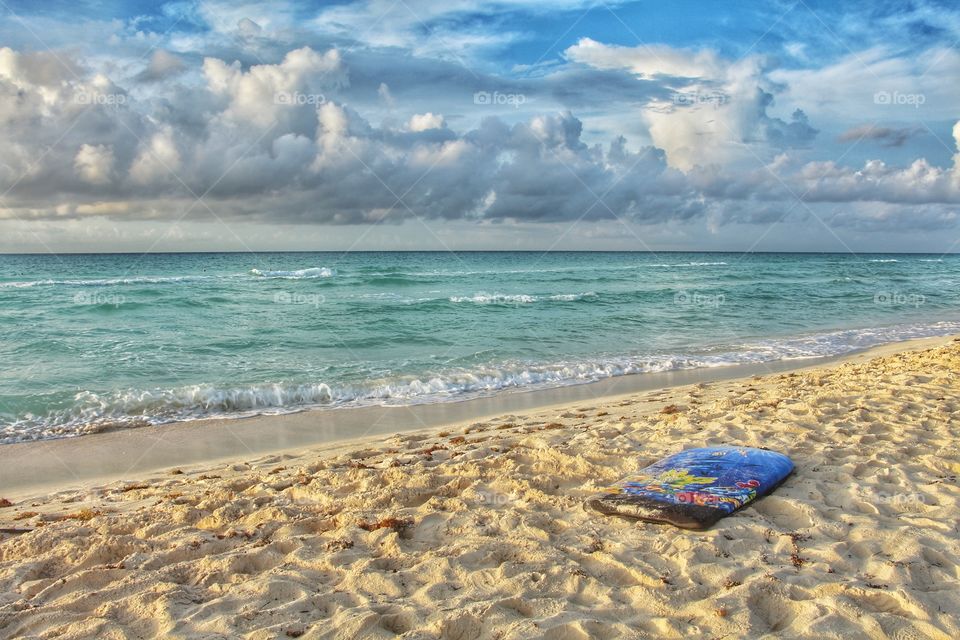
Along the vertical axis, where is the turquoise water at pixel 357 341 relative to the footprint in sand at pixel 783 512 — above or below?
below

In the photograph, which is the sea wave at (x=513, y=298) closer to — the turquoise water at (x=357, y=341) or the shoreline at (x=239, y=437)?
the turquoise water at (x=357, y=341)

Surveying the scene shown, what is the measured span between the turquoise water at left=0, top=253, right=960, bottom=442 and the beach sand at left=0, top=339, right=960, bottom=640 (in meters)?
4.36

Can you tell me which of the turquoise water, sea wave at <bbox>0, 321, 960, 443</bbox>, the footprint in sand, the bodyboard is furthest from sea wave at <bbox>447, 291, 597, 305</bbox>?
the footprint in sand

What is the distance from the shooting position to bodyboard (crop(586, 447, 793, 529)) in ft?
15.1

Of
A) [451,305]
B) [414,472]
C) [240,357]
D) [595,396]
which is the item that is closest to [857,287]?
[451,305]

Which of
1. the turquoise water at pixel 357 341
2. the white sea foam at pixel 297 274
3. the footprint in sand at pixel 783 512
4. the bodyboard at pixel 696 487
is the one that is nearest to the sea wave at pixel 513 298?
the turquoise water at pixel 357 341

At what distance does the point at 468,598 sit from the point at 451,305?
22.6 meters

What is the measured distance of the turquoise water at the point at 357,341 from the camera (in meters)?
11.0

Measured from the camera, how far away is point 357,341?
16703mm

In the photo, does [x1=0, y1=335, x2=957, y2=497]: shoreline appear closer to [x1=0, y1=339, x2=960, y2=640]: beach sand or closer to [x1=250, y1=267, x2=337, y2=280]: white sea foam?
[x1=0, y1=339, x2=960, y2=640]: beach sand

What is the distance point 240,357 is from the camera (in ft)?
47.1

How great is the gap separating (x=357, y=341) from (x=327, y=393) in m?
5.52

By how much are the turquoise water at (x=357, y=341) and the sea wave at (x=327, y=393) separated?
1.5 inches

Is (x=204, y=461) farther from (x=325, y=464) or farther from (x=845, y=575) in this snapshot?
(x=845, y=575)
